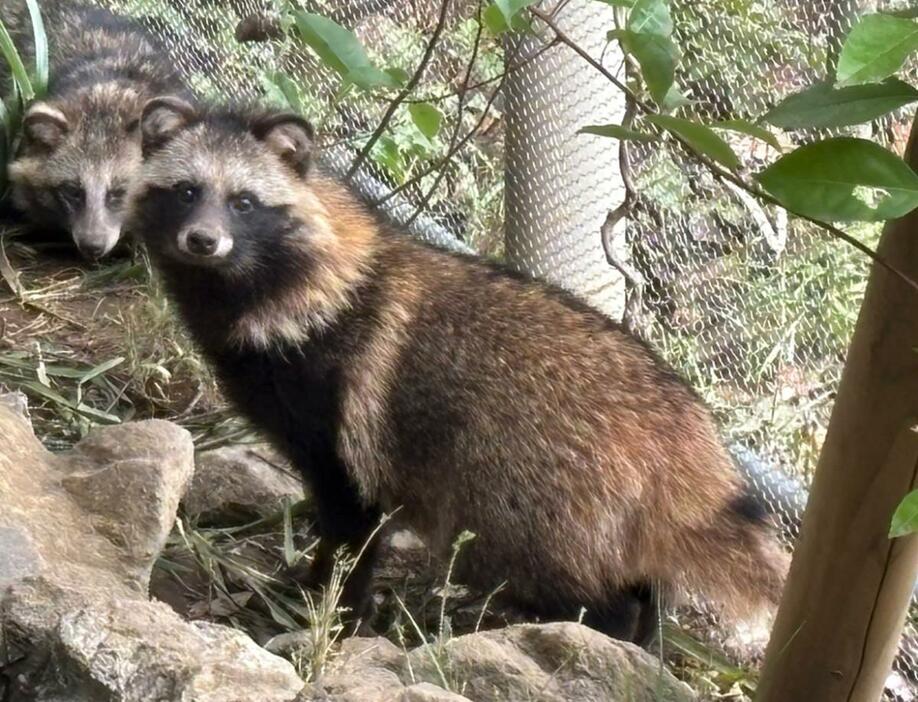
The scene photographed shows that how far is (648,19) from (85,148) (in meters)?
3.76

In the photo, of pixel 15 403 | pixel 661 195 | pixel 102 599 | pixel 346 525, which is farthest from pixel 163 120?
pixel 102 599

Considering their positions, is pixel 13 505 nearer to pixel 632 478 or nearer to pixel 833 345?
pixel 632 478

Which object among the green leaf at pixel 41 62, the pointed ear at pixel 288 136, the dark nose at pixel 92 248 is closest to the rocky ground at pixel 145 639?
the pointed ear at pixel 288 136

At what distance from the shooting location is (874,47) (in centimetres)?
129

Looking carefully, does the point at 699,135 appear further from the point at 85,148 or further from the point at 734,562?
the point at 85,148

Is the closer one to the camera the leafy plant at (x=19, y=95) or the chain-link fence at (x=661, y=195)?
the chain-link fence at (x=661, y=195)

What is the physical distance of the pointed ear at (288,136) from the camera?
3150mm

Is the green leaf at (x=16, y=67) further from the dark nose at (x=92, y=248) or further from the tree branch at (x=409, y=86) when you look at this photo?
the tree branch at (x=409, y=86)

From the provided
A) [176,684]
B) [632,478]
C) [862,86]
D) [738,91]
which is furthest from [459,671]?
[738,91]

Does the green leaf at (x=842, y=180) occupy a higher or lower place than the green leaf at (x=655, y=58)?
lower

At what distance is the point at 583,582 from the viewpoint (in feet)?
9.57

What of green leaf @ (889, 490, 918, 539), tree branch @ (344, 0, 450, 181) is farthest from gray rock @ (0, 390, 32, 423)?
green leaf @ (889, 490, 918, 539)

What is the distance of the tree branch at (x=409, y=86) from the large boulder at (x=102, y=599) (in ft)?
3.73

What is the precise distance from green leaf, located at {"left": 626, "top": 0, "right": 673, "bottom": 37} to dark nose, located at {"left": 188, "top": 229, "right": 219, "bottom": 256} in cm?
152
